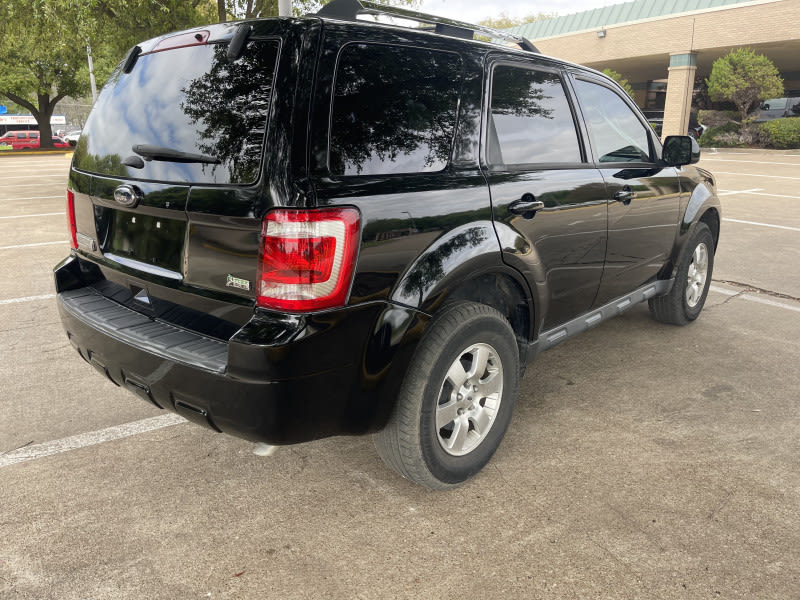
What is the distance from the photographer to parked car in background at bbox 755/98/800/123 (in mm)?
29969

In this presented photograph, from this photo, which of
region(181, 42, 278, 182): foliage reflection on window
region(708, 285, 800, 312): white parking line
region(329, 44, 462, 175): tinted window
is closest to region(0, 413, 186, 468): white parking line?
region(181, 42, 278, 182): foliage reflection on window

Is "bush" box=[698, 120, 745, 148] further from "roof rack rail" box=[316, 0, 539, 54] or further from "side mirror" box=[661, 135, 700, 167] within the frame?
"roof rack rail" box=[316, 0, 539, 54]

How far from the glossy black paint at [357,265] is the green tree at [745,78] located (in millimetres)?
29184

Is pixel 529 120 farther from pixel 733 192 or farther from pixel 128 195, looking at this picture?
pixel 733 192

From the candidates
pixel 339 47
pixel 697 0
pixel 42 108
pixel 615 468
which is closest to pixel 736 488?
pixel 615 468

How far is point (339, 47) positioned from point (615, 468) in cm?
219

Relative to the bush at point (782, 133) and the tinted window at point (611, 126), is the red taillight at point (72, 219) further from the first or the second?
the bush at point (782, 133)

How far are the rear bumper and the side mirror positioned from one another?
262 centimetres

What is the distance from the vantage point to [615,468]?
2992 millimetres

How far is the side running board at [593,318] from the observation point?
130 inches

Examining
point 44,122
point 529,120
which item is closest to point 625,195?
point 529,120

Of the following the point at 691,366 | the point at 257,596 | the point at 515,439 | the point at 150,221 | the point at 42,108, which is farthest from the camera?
the point at 42,108

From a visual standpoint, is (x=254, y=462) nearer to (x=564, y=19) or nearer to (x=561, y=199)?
(x=561, y=199)

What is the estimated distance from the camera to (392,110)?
2.42 m
